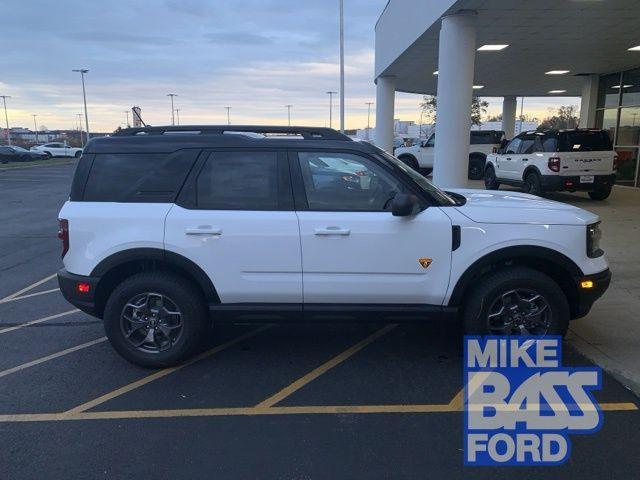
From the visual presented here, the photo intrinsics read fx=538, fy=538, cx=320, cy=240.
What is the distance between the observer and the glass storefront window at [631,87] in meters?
17.2

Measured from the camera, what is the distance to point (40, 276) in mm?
7520

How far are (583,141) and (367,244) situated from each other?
Answer: 36.9ft

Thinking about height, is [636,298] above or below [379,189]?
below

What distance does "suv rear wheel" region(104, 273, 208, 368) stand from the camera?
4329mm

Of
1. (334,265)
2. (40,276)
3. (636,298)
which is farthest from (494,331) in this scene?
(40,276)

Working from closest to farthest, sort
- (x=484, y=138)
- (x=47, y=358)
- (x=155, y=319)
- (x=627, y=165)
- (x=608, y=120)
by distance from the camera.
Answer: (x=155, y=319), (x=47, y=358), (x=627, y=165), (x=608, y=120), (x=484, y=138)

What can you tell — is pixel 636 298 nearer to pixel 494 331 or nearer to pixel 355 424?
pixel 494 331

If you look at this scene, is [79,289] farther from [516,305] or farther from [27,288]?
[516,305]

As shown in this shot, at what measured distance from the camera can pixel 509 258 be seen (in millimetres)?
4324

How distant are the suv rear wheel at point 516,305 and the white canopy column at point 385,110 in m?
18.0

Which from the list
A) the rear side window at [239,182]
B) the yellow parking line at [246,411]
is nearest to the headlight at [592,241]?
the yellow parking line at [246,411]

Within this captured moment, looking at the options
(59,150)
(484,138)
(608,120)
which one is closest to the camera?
(608,120)

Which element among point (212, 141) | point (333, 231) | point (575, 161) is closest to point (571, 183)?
point (575, 161)

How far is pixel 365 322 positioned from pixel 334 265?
0.56 metres
